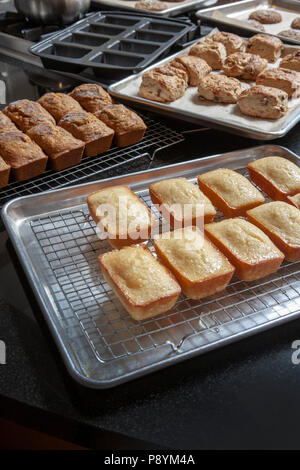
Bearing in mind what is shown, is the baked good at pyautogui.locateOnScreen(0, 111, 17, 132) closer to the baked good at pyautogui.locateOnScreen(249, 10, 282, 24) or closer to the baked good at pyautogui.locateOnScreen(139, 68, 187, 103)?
the baked good at pyautogui.locateOnScreen(139, 68, 187, 103)

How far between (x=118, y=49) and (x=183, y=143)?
873 mm

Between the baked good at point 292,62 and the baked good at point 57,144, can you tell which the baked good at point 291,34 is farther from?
the baked good at point 57,144

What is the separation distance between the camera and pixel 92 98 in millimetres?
1940

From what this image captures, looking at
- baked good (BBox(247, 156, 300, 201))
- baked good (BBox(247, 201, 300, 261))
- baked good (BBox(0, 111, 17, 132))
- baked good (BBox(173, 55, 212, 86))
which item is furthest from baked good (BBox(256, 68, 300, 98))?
baked good (BBox(0, 111, 17, 132))

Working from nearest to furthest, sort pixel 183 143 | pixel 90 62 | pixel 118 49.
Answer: pixel 183 143
pixel 90 62
pixel 118 49

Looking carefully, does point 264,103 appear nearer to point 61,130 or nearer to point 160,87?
point 160,87

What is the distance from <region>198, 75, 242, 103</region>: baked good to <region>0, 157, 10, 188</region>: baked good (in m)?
0.95

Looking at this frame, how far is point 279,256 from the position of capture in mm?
1210

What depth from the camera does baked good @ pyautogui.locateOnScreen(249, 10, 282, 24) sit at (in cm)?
290

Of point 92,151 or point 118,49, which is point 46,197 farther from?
point 118,49

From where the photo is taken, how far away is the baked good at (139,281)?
1066 millimetres

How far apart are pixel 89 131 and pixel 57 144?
150mm

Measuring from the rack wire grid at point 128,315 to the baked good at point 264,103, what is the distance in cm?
84
